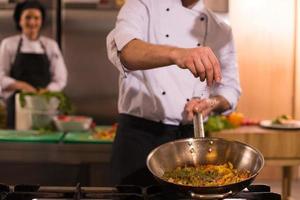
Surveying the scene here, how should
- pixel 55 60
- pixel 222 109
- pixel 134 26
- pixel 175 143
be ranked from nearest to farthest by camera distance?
pixel 175 143 → pixel 134 26 → pixel 222 109 → pixel 55 60

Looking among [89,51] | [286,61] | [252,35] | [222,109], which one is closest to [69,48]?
[89,51]

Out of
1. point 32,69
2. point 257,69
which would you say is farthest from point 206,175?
point 257,69

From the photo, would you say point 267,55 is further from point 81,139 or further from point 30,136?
point 30,136

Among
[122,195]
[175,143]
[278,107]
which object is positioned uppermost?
[175,143]

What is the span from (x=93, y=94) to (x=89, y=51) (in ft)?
1.05

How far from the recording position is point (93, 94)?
3.75 m

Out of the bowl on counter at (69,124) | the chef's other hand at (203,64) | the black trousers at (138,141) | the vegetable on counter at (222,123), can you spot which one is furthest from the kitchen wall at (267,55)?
the chef's other hand at (203,64)

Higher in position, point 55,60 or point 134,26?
point 134,26

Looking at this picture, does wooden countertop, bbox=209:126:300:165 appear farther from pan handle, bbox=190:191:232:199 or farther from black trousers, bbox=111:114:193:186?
pan handle, bbox=190:191:232:199

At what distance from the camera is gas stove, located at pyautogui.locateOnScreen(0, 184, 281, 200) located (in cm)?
119

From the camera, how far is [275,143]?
308 cm

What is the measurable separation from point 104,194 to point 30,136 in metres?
1.47

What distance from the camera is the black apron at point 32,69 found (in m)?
3.57

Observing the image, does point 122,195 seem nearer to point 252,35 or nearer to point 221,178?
point 221,178
